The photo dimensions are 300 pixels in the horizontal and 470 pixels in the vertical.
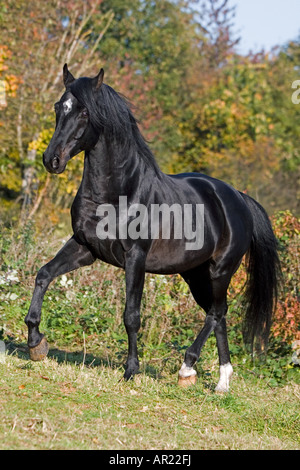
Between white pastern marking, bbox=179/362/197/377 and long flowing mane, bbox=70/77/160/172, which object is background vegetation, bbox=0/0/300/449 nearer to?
white pastern marking, bbox=179/362/197/377

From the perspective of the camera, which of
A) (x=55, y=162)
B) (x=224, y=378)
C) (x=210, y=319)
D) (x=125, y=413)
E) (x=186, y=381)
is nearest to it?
(x=125, y=413)

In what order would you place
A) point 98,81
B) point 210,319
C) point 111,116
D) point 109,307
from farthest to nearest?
point 109,307
point 210,319
point 111,116
point 98,81

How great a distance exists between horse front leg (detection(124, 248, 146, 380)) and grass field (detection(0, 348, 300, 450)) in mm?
134

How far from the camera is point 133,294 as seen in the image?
16.3ft

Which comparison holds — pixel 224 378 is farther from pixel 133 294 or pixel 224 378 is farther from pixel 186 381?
pixel 133 294

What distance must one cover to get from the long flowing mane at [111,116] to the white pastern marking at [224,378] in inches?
74.4

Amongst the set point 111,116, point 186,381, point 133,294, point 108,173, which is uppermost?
point 111,116

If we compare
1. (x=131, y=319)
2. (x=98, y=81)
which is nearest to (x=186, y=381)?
(x=131, y=319)

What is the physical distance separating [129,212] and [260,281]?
196cm

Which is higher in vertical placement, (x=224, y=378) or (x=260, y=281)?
(x=260, y=281)

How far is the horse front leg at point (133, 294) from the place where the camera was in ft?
16.2

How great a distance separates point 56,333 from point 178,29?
19189 millimetres

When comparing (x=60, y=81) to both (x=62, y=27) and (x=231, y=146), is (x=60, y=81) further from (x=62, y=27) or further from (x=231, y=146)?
(x=231, y=146)

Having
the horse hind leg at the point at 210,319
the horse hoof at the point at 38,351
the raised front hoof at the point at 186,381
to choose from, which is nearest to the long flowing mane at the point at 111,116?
the horse hind leg at the point at 210,319
